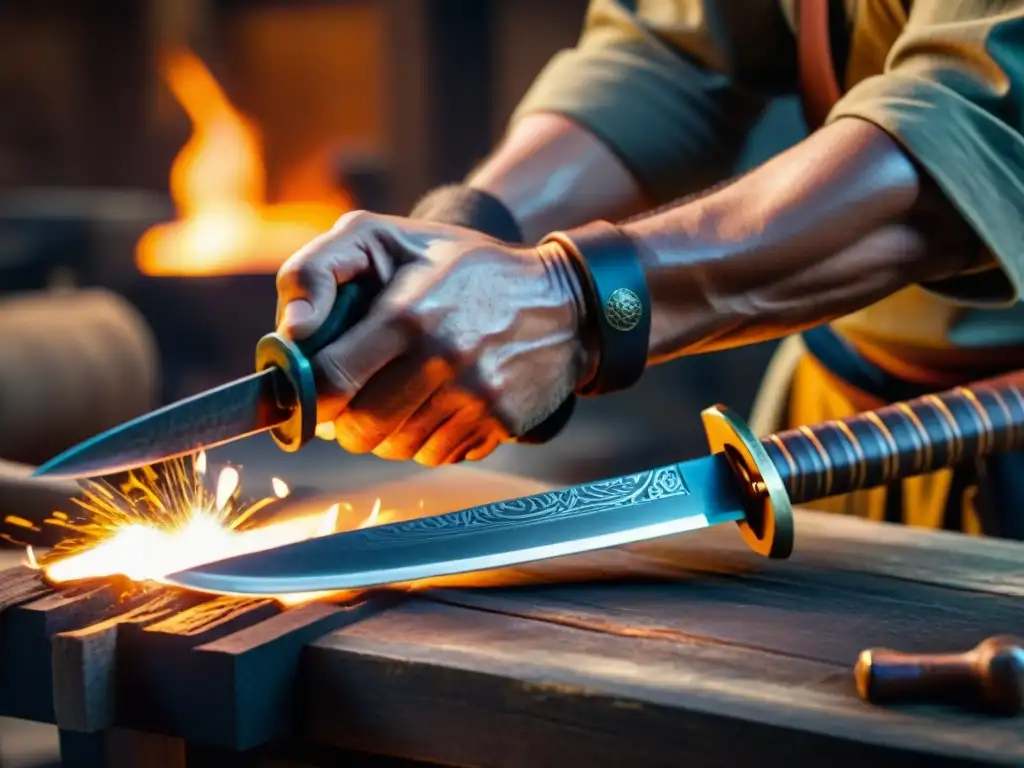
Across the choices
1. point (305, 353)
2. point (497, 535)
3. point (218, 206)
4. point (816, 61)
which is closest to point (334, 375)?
point (305, 353)

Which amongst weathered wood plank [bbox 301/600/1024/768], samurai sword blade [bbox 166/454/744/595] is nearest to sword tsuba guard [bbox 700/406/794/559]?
samurai sword blade [bbox 166/454/744/595]

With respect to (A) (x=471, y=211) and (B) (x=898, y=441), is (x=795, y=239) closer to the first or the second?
(B) (x=898, y=441)

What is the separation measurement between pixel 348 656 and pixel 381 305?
22cm

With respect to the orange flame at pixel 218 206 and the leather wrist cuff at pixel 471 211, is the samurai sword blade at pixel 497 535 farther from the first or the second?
the orange flame at pixel 218 206

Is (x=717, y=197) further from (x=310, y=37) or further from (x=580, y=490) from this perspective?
(x=310, y=37)

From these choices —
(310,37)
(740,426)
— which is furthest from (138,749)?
(310,37)

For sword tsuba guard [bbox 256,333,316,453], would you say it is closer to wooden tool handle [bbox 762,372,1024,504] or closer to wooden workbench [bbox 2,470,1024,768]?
wooden workbench [bbox 2,470,1024,768]

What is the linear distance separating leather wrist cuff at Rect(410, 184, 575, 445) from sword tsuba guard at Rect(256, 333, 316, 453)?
29 cm

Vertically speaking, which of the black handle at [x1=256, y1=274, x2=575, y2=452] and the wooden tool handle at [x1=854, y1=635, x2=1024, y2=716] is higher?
the black handle at [x1=256, y1=274, x2=575, y2=452]

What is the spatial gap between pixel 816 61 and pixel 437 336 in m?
0.50

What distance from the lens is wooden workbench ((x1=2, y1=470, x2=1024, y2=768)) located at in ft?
1.83

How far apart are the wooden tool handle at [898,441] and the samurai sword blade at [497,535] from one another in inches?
1.8

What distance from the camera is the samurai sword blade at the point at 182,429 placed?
0.67 meters

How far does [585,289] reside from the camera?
81 centimetres
